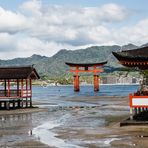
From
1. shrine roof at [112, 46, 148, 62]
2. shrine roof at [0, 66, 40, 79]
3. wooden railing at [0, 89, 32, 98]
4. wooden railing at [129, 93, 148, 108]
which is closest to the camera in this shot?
wooden railing at [129, 93, 148, 108]

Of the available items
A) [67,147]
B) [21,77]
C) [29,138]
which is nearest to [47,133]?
[29,138]

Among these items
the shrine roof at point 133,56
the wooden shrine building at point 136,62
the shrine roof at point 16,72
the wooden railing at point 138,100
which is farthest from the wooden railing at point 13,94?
the wooden railing at point 138,100

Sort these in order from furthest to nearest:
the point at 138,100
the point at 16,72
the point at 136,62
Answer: the point at 16,72
the point at 136,62
the point at 138,100

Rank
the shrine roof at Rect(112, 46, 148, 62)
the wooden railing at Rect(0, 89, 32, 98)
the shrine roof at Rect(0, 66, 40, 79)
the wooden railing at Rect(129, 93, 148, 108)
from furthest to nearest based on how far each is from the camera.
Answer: the wooden railing at Rect(0, 89, 32, 98) → the shrine roof at Rect(0, 66, 40, 79) → the shrine roof at Rect(112, 46, 148, 62) → the wooden railing at Rect(129, 93, 148, 108)

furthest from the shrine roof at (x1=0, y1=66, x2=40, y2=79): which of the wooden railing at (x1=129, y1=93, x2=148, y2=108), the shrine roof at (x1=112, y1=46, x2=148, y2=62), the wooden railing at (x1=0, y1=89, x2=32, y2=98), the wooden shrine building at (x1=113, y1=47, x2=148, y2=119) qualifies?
the wooden railing at (x1=129, y1=93, x2=148, y2=108)

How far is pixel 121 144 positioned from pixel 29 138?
6.12 meters

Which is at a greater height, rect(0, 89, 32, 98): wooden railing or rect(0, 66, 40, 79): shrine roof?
rect(0, 66, 40, 79): shrine roof

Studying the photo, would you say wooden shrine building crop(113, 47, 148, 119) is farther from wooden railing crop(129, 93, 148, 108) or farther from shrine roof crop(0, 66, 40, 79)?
shrine roof crop(0, 66, 40, 79)

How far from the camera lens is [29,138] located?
83.5ft

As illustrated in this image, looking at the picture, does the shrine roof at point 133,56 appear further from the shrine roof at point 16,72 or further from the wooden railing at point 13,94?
the wooden railing at point 13,94

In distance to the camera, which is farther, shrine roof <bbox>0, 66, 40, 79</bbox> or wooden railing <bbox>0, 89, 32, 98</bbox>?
wooden railing <bbox>0, 89, 32, 98</bbox>

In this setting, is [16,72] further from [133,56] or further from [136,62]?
[133,56]

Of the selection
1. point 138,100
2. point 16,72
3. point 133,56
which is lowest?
point 138,100

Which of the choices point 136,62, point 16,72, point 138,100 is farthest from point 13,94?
point 138,100
